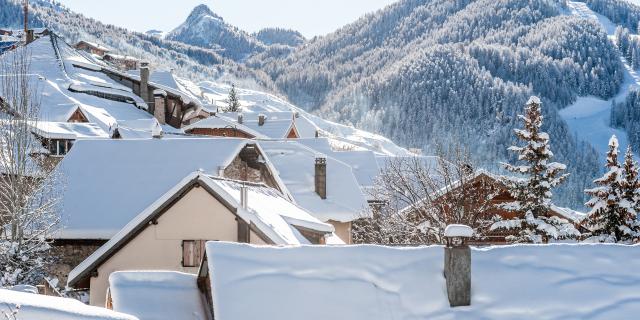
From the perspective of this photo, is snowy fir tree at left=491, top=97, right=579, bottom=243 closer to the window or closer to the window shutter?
the window

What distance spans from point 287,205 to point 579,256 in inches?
596

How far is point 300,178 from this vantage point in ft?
134

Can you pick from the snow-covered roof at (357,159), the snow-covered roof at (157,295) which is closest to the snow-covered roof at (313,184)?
A: the snow-covered roof at (357,159)

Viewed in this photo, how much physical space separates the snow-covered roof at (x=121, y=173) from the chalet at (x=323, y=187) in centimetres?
845

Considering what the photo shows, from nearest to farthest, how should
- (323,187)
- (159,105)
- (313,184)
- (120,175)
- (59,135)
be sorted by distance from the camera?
(120,175), (323,187), (313,184), (59,135), (159,105)

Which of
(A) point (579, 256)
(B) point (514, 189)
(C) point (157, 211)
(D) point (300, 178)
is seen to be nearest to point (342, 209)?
(D) point (300, 178)

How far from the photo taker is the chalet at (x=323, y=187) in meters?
38.6

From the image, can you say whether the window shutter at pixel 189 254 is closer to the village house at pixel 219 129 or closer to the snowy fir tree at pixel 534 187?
the snowy fir tree at pixel 534 187

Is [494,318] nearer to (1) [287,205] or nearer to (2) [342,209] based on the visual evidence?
(1) [287,205]

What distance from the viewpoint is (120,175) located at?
1127 inches

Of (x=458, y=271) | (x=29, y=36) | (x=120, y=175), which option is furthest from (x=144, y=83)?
(x=458, y=271)

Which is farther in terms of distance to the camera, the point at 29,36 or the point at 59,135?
the point at 29,36

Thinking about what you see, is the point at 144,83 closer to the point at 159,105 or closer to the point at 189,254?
the point at 159,105

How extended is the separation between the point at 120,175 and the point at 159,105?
4309cm
